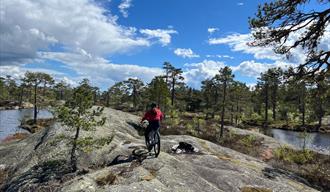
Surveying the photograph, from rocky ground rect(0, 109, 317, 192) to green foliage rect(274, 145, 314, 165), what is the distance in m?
12.1

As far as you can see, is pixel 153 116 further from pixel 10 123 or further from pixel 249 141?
pixel 10 123

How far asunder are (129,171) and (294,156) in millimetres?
23207

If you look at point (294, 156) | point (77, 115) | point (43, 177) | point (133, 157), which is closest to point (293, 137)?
point (294, 156)

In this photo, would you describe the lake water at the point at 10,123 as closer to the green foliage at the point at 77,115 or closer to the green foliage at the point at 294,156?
the green foliage at the point at 77,115

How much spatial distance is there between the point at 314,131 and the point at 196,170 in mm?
76927

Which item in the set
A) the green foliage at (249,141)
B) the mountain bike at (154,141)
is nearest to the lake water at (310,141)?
the green foliage at (249,141)

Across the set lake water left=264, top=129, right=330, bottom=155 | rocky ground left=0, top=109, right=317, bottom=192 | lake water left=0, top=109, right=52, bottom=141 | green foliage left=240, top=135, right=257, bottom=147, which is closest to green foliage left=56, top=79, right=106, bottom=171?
rocky ground left=0, top=109, right=317, bottom=192

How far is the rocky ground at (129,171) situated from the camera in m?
14.1

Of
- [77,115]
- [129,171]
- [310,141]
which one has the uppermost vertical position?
[77,115]

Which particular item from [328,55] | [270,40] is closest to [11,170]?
[270,40]

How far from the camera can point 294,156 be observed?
33.5 metres

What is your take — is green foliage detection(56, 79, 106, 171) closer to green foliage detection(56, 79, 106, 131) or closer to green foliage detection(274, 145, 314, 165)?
green foliage detection(56, 79, 106, 131)

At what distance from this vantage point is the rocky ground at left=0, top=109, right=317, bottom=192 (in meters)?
14.1

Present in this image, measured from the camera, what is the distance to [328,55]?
1606cm
